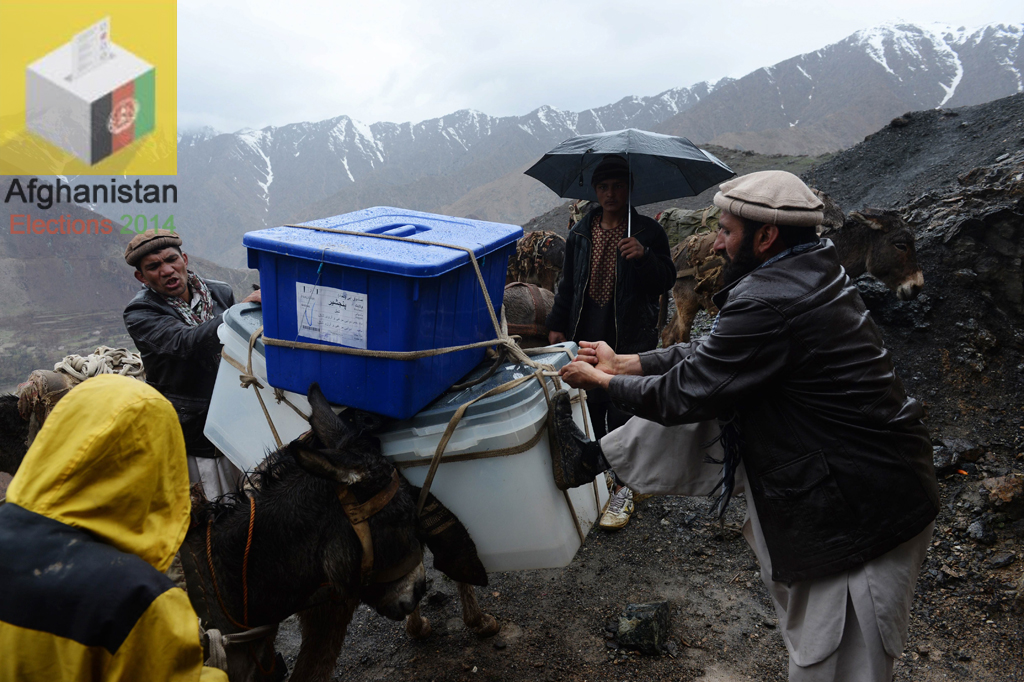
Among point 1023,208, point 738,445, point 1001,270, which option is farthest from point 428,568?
point 1023,208

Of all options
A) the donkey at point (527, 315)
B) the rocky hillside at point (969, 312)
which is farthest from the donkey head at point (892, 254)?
the donkey at point (527, 315)

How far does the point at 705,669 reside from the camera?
2.80 metres

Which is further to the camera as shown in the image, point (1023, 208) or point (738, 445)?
point (1023, 208)

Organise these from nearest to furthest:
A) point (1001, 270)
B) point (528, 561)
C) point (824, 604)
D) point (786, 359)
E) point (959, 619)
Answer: point (786, 359)
point (824, 604)
point (528, 561)
point (959, 619)
point (1001, 270)

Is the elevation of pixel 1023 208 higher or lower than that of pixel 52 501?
higher

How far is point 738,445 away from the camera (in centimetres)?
190

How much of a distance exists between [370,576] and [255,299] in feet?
4.76

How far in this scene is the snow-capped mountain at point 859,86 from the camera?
144ft

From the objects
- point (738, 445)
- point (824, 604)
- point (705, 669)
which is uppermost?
point (738, 445)

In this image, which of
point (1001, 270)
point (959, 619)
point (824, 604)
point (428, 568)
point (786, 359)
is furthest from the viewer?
point (1001, 270)

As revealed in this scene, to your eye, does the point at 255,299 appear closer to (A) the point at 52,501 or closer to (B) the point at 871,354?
(A) the point at 52,501

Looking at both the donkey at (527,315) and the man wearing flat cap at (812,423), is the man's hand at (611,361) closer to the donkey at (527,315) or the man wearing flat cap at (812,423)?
the man wearing flat cap at (812,423)

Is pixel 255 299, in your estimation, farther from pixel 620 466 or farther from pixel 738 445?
pixel 738 445

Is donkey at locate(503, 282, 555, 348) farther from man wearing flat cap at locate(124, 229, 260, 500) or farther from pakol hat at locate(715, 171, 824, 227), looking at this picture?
pakol hat at locate(715, 171, 824, 227)
